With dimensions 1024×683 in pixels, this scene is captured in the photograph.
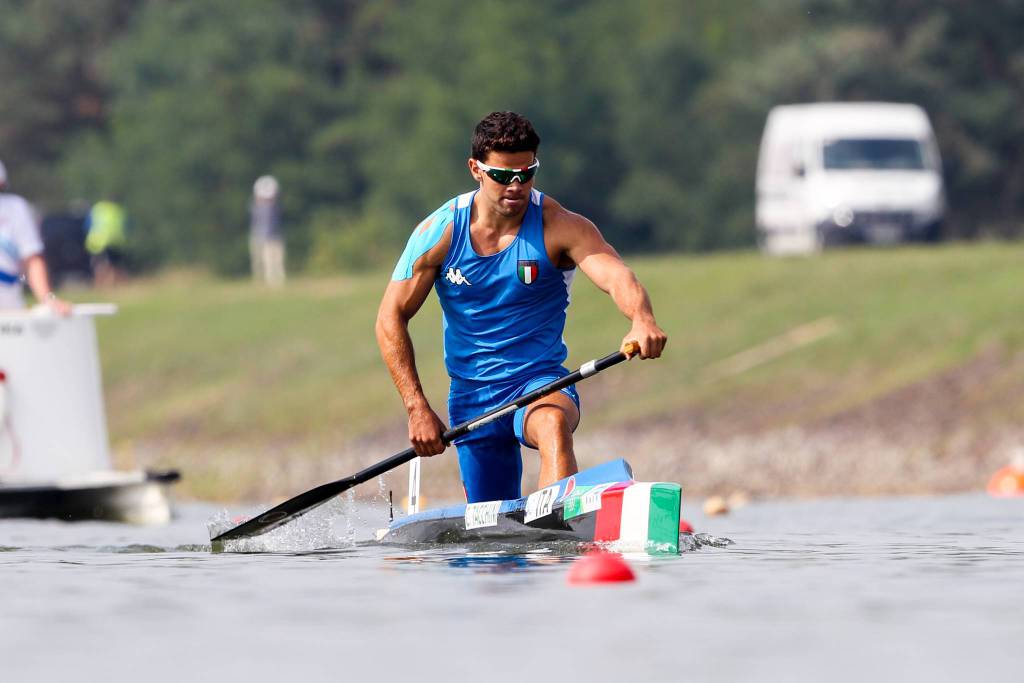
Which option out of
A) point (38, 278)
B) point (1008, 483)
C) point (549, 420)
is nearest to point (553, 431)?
point (549, 420)

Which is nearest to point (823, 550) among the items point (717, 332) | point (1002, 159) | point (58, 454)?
→ point (58, 454)

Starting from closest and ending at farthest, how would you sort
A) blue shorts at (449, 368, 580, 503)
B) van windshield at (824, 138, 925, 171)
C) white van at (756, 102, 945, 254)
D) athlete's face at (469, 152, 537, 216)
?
athlete's face at (469, 152, 537, 216) → blue shorts at (449, 368, 580, 503) → white van at (756, 102, 945, 254) → van windshield at (824, 138, 925, 171)

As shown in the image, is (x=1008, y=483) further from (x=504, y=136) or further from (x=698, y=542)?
(x=504, y=136)

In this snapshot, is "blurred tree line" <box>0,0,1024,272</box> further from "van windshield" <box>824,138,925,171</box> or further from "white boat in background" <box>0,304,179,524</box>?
"white boat in background" <box>0,304,179,524</box>

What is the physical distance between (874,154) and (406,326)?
88.1 ft

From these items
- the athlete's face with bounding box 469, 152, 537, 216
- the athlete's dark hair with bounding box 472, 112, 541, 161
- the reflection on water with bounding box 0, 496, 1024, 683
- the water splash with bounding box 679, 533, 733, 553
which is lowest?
the reflection on water with bounding box 0, 496, 1024, 683

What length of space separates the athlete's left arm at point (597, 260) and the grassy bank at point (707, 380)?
8.64 metres

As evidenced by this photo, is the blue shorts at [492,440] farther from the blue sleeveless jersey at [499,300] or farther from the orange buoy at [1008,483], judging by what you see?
the orange buoy at [1008,483]

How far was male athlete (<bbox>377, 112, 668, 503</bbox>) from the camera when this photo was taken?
1060 cm

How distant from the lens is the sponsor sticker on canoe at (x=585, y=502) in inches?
417

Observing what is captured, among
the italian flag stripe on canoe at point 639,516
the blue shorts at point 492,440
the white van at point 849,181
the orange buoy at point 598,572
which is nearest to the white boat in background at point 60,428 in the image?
the blue shorts at point 492,440

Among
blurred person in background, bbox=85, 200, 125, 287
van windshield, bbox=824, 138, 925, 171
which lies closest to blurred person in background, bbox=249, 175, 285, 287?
blurred person in background, bbox=85, 200, 125, 287

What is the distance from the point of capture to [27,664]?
24.1 ft

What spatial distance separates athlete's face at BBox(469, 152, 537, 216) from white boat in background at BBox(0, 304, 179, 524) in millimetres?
5471
